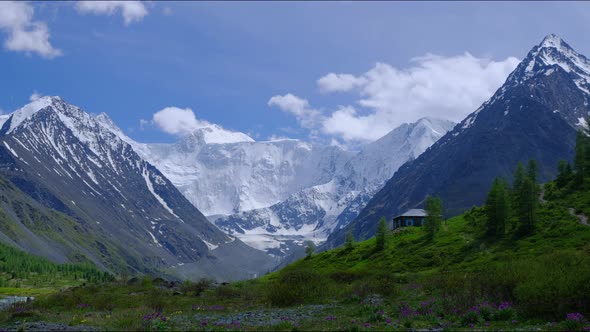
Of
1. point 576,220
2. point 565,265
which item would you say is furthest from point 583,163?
point 565,265

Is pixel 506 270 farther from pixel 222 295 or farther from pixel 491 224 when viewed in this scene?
pixel 491 224

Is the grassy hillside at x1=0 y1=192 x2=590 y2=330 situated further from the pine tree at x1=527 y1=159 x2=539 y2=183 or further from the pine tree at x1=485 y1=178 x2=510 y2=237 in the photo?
the pine tree at x1=527 y1=159 x2=539 y2=183

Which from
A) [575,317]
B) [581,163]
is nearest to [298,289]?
[575,317]

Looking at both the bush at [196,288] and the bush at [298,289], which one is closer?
the bush at [298,289]

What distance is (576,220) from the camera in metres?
94.8

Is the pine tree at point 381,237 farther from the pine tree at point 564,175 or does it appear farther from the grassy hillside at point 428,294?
the pine tree at point 564,175

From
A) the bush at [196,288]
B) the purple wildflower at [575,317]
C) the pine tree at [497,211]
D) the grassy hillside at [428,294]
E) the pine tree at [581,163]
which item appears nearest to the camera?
the purple wildflower at [575,317]

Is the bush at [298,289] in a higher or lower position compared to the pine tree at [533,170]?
lower

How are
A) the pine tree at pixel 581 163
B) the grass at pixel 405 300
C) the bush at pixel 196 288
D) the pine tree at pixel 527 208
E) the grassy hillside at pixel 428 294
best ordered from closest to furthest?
the grass at pixel 405 300
the grassy hillside at pixel 428 294
the bush at pixel 196 288
the pine tree at pixel 527 208
the pine tree at pixel 581 163

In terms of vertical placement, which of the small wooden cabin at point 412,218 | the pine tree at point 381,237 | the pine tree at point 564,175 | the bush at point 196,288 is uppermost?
the pine tree at point 564,175

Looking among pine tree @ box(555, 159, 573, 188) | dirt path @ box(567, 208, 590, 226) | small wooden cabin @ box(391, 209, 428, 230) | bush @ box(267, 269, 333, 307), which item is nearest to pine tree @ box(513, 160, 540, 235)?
dirt path @ box(567, 208, 590, 226)

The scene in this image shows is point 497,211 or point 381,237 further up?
point 497,211

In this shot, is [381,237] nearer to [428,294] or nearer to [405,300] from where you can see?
[428,294]

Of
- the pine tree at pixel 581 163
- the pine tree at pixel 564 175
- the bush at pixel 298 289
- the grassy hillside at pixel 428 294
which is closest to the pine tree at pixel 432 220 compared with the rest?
the grassy hillside at pixel 428 294
